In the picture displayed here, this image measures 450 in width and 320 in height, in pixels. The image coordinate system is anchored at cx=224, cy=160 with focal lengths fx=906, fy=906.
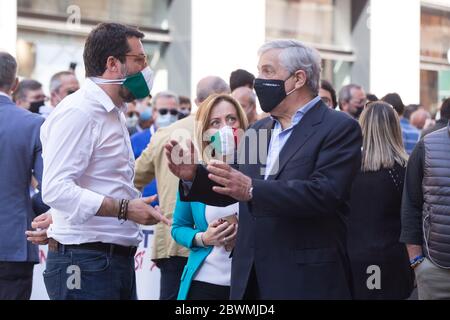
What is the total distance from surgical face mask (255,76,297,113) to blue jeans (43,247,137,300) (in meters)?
1.09

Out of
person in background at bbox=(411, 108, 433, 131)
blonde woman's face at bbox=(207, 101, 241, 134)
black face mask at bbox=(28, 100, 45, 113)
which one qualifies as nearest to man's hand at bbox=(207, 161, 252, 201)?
blonde woman's face at bbox=(207, 101, 241, 134)

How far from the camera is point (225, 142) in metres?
5.38

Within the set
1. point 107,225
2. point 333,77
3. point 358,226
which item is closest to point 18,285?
point 107,225

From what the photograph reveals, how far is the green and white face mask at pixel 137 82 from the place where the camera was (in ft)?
15.6

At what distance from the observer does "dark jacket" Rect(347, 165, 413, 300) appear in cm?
647

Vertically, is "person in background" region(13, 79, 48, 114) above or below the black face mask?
above

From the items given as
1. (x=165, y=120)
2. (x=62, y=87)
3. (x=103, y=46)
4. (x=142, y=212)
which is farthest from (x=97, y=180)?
(x=165, y=120)

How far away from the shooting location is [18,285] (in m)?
6.00

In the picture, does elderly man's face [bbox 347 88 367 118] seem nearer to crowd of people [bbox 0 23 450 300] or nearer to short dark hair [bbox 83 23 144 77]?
crowd of people [bbox 0 23 450 300]

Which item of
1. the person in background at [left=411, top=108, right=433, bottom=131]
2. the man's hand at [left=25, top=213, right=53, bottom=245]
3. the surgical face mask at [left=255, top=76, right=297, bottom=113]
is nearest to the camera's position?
the surgical face mask at [left=255, top=76, right=297, bottom=113]

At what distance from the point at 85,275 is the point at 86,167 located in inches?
21.3

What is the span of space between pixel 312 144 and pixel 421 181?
1.78 meters

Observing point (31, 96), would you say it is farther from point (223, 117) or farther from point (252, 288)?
point (252, 288)

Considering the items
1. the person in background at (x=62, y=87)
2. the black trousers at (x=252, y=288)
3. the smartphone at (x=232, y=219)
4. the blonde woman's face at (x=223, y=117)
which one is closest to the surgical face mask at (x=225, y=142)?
the blonde woman's face at (x=223, y=117)
